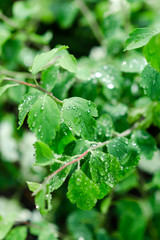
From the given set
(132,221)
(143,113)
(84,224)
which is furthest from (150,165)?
(143,113)

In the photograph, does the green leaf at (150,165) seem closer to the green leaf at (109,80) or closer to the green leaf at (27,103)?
the green leaf at (109,80)

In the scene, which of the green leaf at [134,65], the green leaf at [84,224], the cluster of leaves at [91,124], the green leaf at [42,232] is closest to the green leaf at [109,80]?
the cluster of leaves at [91,124]

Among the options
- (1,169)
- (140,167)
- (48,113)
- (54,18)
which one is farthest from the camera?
(54,18)

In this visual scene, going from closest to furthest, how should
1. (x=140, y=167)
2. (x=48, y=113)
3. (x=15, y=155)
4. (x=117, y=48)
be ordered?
(x=48, y=113)
(x=117, y=48)
(x=140, y=167)
(x=15, y=155)

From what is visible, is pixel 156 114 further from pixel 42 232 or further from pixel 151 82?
pixel 42 232

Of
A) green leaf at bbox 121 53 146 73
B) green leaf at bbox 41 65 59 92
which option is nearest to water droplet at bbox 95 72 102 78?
green leaf at bbox 121 53 146 73

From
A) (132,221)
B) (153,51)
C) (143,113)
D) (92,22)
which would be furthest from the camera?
(92,22)

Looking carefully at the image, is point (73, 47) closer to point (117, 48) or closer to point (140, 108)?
point (117, 48)

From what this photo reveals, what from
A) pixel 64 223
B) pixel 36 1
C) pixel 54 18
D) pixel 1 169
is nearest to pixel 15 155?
pixel 1 169
